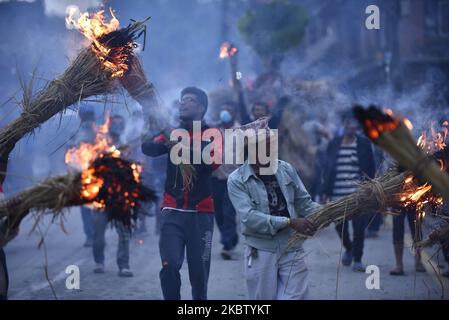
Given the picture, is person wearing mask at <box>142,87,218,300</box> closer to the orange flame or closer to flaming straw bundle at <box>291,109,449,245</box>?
the orange flame

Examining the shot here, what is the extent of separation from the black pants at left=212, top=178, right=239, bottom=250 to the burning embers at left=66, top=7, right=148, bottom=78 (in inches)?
187

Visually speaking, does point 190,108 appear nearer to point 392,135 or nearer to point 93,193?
point 93,193

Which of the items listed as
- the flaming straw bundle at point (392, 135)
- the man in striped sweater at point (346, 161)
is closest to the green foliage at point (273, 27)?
the man in striped sweater at point (346, 161)

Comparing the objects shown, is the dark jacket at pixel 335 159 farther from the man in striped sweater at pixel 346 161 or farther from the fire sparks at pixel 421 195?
the fire sparks at pixel 421 195

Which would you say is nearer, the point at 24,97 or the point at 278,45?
the point at 24,97

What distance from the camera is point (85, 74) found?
5609 millimetres

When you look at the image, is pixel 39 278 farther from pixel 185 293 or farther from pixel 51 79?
pixel 51 79

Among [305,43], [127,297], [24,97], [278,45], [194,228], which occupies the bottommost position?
[127,297]

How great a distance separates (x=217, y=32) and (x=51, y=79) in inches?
1490

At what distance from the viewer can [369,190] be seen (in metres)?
5.27

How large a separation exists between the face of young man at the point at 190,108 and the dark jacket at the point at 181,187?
0.33 m

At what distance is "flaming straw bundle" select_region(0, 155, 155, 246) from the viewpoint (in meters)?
4.28

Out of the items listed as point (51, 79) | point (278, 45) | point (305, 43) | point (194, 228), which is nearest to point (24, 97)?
point (51, 79)

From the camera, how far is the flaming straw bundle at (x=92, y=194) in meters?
4.28
